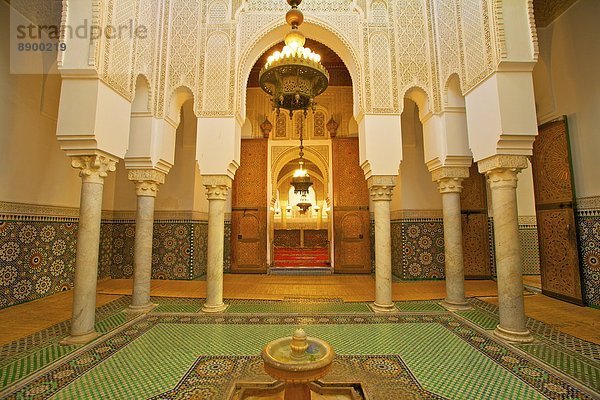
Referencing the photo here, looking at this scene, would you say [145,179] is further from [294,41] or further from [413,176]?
[413,176]

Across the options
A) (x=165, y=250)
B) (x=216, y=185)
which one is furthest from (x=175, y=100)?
(x=165, y=250)

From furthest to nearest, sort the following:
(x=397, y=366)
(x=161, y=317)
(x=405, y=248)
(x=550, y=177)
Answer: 1. (x=405, y=248)
2. (x=550, y=177)
3. (x=161, y=317)
4. (x=397, y=366)

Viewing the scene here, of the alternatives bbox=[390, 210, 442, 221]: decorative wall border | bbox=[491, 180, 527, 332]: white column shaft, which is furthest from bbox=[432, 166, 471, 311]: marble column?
bbox=[390, 210, 442, 221]: decorative wall border

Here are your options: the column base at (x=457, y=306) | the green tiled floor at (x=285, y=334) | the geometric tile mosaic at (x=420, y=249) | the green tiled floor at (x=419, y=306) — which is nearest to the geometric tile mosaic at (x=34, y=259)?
the green tiled floor at (x=285, y=334)

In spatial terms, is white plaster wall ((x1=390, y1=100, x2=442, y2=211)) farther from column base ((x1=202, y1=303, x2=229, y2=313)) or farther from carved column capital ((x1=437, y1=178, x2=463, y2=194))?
column base ((x1=202, y1=303, x2=229, y2=313))

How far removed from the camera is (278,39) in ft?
16.1

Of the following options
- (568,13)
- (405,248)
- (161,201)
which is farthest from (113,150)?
(568,13)

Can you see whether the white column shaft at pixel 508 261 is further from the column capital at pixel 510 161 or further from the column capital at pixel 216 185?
the column capital at pixel 216 185

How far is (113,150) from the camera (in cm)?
346

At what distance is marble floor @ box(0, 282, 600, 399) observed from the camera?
7.38ft

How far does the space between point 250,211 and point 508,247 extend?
18.1 feet

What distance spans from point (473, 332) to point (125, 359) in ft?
11.8

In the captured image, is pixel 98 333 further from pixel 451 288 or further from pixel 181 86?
pixel 451 288

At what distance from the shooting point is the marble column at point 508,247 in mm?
3184
